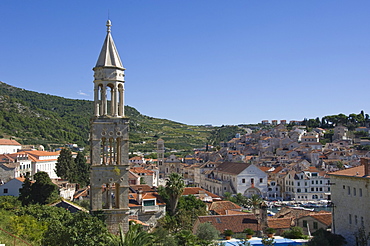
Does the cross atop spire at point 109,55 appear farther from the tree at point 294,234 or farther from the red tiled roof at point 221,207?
the red tiled roof at point 221,207

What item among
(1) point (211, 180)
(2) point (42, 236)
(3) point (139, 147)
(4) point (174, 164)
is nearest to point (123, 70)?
(2) point (42, 236)

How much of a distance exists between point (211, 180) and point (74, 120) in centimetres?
10423

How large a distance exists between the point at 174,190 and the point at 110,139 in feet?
84.4

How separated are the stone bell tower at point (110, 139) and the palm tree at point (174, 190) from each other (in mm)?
25158

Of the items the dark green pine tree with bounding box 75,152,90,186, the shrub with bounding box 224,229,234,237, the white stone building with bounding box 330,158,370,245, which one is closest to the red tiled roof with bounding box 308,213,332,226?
the white stone building with bounding box 330,158,370,245

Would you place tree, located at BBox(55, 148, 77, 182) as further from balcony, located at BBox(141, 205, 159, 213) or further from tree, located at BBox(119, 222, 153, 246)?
tree, located at BBox(119, 222, 153, 246)

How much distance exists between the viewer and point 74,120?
177 meters

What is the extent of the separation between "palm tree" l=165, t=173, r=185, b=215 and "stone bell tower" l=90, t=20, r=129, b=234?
25.2 metres

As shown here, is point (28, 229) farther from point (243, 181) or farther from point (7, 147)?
point (7, 147)

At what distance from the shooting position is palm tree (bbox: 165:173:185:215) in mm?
44406

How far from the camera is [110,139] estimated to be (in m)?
19.7

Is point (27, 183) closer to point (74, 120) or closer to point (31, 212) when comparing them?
point (31, 212)

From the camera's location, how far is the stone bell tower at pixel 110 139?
19.0 meters

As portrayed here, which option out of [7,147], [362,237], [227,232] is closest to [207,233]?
[227,232]
